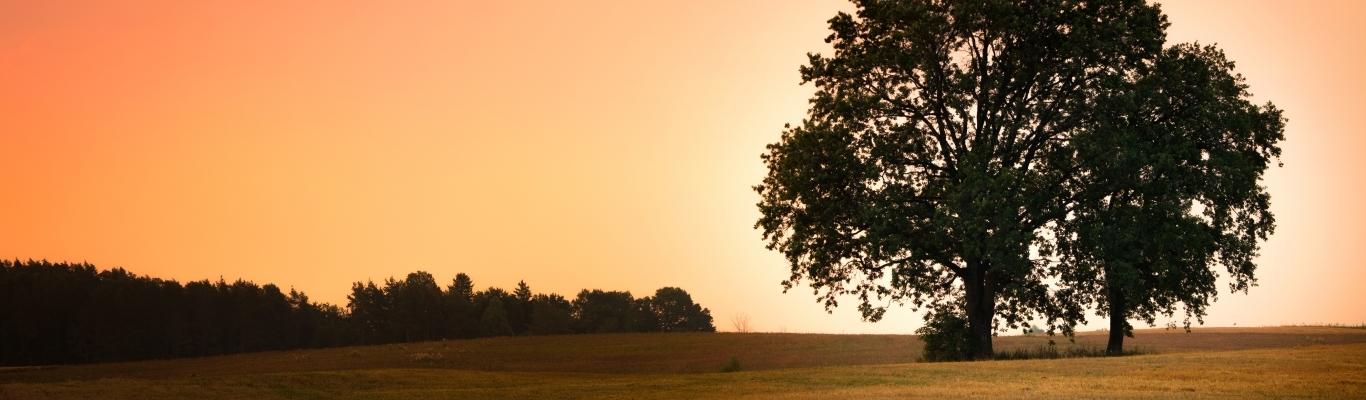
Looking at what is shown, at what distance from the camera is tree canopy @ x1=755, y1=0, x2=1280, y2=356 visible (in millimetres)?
33375

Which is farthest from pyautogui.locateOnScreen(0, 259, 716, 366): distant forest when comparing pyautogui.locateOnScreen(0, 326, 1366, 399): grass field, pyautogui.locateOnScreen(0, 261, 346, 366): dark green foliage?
pyautogui.locateOnScreen(0, 326, 1366, 399): grass field

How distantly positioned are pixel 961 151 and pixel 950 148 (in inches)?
26.8

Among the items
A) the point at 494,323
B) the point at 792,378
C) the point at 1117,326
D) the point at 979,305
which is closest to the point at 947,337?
the point at 979,305

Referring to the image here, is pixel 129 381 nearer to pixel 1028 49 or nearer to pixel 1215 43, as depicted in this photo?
pixel 1028 49

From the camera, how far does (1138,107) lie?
33.5 metres

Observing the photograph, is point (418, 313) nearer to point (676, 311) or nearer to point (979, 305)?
point (676, 311)

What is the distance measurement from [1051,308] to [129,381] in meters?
31.1

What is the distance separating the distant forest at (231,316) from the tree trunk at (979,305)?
69.5m

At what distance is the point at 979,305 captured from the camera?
1451 inches

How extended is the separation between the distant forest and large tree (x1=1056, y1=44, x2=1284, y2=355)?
239 ft

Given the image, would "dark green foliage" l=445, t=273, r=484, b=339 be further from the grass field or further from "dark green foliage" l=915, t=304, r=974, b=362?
"dark green foliage" l=915, t=304, r=974, b=362

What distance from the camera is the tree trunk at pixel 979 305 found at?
120 ft

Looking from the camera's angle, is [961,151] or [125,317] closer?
[961,151]

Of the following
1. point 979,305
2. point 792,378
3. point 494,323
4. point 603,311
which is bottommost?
point 792,378
